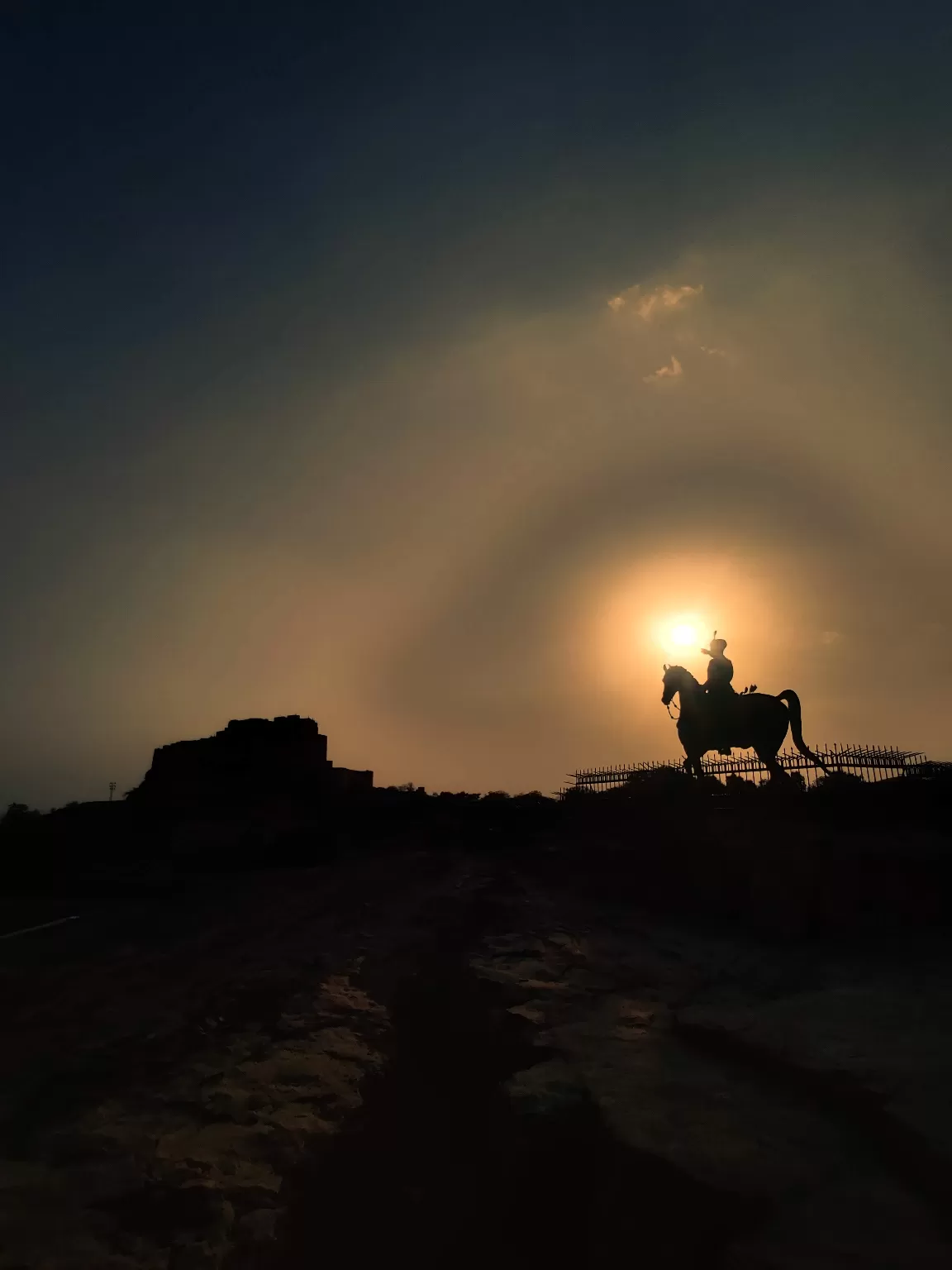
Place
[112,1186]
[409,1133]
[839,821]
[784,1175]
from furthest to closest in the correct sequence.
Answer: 1. [839,821]
2. [409,1133]
3. [112,1186]
4. [784,1175]

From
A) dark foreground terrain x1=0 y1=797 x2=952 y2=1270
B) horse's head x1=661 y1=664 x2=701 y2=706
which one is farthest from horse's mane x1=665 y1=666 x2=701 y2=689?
dark foreground terrain x1=0 y1=797 x2=952 y2=1270

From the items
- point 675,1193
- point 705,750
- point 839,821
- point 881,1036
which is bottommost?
point 675,1193

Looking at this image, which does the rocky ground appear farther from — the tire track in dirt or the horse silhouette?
the horse silhouette

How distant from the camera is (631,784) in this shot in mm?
14219

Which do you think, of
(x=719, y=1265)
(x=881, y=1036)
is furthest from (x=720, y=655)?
(x=719, y=1265)

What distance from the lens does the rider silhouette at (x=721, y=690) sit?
13.8 m

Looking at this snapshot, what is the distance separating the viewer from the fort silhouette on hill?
57.8ft

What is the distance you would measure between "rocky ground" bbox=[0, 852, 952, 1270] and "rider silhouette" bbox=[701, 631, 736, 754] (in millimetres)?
6530

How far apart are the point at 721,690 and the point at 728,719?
1.90ft

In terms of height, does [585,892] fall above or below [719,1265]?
above

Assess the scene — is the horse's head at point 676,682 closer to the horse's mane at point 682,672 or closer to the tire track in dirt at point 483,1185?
the horse's mane at point 682,672

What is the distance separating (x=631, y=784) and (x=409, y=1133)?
32.5ft

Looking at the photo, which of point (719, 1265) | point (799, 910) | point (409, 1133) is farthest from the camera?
point (799, 910)

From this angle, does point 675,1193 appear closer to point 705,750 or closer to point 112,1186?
point 112,1186
